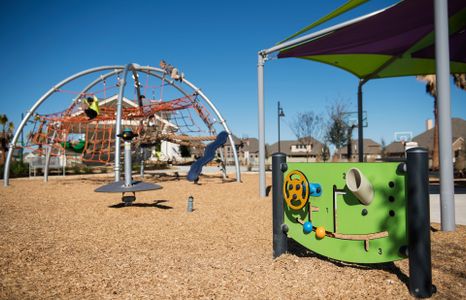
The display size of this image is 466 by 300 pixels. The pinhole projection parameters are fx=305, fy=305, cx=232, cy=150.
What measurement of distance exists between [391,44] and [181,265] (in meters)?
9.42

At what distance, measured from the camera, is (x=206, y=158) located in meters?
14.2

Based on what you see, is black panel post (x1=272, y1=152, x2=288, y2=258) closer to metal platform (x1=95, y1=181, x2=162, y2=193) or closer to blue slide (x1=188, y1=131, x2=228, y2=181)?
metal platform (x1=95, y1=181, x2=162, y2=193)

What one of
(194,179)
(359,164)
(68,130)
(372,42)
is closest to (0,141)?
(68,130)

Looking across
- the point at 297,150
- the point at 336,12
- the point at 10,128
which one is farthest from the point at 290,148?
the point at 336,12

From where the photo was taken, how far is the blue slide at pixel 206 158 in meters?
14.0

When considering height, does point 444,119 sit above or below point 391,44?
below

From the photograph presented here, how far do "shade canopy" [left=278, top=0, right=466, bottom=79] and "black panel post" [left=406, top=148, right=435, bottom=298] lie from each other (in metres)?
4.66

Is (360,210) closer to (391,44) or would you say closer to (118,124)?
(391,44)

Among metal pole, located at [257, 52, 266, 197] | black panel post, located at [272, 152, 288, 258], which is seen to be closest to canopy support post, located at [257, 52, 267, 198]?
metal pole, located at [257, 52, 266, 197]

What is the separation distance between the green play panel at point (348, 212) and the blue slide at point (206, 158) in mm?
10439

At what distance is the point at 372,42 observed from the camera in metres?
9.20

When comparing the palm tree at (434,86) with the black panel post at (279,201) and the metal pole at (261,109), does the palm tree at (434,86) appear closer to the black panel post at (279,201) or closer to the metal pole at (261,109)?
the metal pole at (261,109)

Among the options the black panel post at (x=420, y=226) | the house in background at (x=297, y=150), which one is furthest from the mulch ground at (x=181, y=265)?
the house in background at (x=297, y=150)

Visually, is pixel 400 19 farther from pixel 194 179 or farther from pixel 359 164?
pixel 194 179
